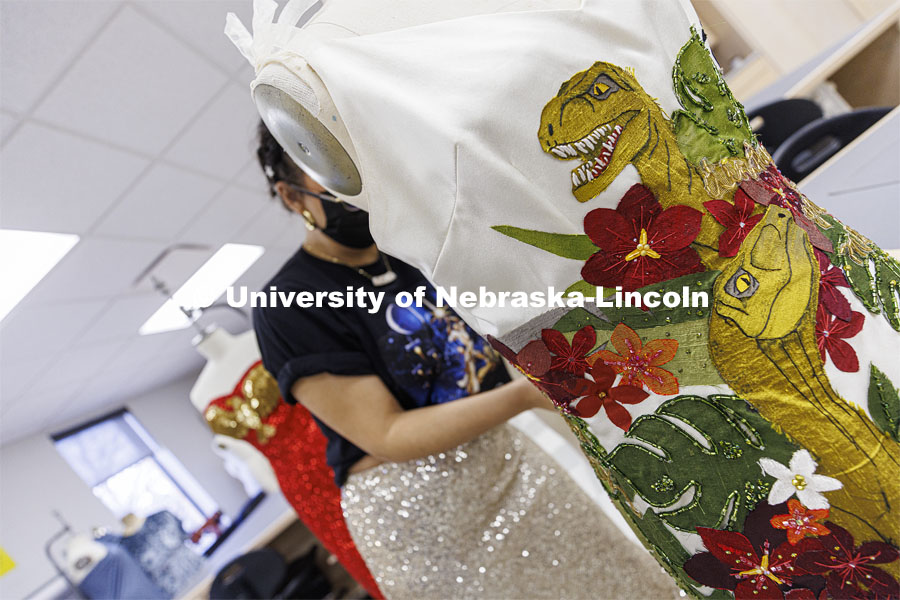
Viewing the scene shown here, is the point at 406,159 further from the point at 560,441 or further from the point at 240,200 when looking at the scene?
the point at 240,200

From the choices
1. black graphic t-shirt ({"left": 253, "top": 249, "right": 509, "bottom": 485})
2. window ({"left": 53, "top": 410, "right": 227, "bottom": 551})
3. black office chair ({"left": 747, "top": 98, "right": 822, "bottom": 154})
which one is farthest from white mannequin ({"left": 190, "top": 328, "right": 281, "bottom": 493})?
window ({"left": 53, "top": 410, "right": 227, "bottom": 551})

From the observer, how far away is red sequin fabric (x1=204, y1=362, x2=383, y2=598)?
3.51ft

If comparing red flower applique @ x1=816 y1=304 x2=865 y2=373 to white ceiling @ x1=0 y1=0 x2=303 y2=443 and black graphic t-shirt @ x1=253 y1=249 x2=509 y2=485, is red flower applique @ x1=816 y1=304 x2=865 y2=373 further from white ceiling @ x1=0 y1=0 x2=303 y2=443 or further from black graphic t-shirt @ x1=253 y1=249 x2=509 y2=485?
white ceiling @ x1=0 y1=0 x2=303 y2=443

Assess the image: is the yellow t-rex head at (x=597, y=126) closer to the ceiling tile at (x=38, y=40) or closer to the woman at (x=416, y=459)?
the woman at (x=416, y=459)

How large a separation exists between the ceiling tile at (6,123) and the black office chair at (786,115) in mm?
2090

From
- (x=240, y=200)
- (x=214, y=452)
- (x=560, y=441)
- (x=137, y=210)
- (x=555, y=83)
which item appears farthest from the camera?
(x=214, y=452)

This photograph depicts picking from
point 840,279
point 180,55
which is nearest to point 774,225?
point 840,279

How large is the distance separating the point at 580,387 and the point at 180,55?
1622 mm

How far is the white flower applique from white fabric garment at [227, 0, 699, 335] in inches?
9.0

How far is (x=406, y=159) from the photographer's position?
15.4 inches

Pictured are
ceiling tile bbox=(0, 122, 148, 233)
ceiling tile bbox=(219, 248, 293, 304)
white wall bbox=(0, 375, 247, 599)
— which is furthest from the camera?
ceiling tile bbox=(219, 248, 293, 304)

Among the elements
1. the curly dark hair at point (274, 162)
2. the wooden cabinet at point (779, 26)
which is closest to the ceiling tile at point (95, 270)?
the curly dark hair at point (274, 162)

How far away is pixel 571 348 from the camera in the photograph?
0.45m

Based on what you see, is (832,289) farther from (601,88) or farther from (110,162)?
(110,162)
